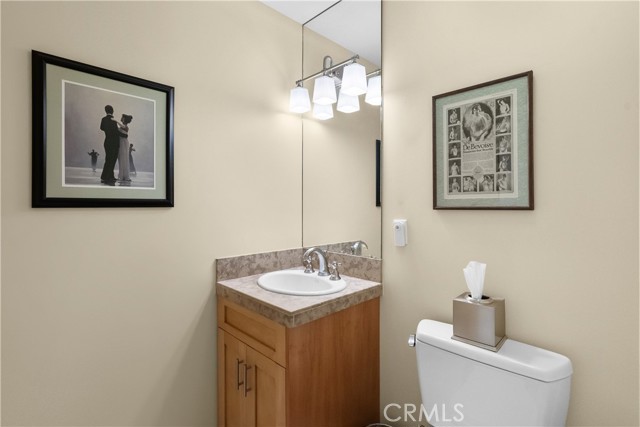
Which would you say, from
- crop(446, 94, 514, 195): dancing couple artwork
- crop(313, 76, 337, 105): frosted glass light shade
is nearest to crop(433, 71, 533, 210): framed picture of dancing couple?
crop(446, 94, 514, 195): dancing couple artwork

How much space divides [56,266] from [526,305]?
173 centimetres

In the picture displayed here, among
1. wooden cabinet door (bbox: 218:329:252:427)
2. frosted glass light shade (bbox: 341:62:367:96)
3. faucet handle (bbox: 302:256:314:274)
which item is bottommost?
wooden cabinet door (bbox: 218:329:252:427)

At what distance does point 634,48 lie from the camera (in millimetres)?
940

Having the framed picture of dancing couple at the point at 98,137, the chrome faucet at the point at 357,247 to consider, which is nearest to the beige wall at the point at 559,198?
the chrome faucet at the point at 357,247

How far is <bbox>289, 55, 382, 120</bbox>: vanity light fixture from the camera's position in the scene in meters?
1.59

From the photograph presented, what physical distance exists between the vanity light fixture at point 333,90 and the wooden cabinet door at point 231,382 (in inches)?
51.5

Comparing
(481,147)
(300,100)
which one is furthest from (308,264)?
(481,147)

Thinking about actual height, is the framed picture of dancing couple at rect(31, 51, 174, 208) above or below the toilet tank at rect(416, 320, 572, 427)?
above

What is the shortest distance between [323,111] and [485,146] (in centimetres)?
96

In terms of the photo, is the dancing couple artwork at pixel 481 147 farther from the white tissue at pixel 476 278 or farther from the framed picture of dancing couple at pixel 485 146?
the white tissue at pixel 476 278

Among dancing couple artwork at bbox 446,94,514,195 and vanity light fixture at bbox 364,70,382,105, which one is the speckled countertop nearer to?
dancing couple artwork at bbox 446,94,514,195

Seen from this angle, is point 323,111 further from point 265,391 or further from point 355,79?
point 265,391

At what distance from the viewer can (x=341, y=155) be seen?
1846 mm

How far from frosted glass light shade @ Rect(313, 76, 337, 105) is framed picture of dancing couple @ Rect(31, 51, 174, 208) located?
772mm
